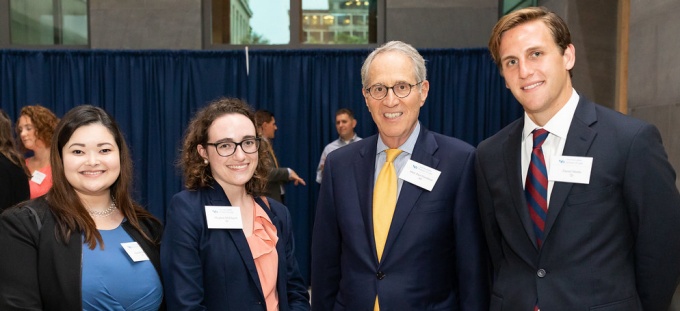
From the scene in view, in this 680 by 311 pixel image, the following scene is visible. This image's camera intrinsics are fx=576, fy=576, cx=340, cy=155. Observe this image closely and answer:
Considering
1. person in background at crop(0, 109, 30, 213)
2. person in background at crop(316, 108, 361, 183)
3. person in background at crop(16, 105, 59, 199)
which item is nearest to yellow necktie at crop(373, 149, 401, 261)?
person in background at crop(0, 109, 30, 213)

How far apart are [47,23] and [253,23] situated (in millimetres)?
2573

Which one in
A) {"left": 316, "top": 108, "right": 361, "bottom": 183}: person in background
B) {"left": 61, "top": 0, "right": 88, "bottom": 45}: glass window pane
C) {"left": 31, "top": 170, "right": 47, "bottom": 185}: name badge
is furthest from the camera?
{"left": 61, "top": 0, "right": 88, "bottom": 45}: glass window pane

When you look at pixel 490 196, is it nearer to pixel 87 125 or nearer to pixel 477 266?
pixel 477 266

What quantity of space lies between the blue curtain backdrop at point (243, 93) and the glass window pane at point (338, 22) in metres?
0.52

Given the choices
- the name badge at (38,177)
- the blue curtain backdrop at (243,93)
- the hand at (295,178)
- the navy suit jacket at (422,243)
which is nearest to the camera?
the navy suit jacket at (422,243)

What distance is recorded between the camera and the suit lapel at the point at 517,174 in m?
1.82

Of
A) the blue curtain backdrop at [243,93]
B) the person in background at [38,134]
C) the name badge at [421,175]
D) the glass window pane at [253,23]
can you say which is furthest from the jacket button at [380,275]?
the glass window pane at [253,23]

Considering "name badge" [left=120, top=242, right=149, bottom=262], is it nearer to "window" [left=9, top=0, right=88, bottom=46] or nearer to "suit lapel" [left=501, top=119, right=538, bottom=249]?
"suit lapel" [left=501, top=119, right=538, bottom=249]

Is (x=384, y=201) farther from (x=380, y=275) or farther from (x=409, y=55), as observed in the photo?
(x=409, y=55)

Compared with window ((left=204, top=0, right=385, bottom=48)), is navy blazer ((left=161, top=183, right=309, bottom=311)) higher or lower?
lower

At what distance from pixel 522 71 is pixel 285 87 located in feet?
17.0

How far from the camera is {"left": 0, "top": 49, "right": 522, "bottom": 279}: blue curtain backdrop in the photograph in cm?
673

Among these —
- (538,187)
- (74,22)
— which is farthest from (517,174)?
(74,22)

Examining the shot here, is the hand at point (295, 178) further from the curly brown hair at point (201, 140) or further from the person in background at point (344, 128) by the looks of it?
the curly brown hair at point (201, 140)
